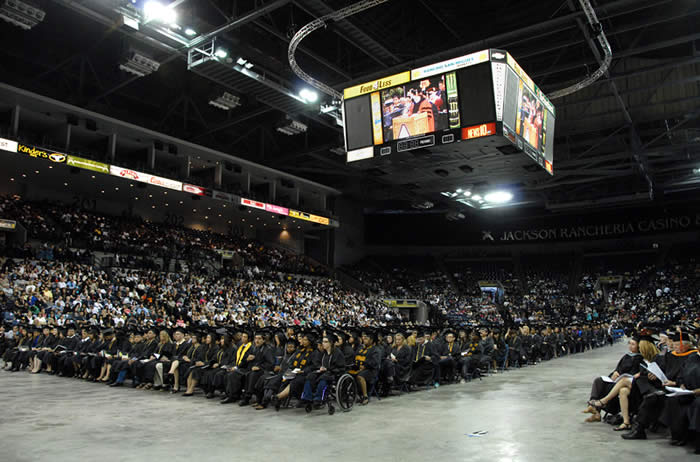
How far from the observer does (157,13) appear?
49.1 feet

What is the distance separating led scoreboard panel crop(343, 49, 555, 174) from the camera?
12.1m

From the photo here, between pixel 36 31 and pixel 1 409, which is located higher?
pixel 36 31

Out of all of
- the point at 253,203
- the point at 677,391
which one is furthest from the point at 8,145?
the point at 677,391

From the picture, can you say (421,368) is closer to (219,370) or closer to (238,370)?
(238,370)

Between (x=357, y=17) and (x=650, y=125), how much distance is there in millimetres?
17922

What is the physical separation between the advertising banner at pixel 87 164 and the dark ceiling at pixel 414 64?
128 inches

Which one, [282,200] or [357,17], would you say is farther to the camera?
[282,200]

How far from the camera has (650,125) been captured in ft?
88.8

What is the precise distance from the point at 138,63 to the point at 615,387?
64.3ft

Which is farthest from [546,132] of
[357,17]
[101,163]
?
[101,163]

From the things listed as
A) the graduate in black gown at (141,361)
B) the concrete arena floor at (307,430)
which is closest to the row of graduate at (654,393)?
the concrete arena floor at (307,430)

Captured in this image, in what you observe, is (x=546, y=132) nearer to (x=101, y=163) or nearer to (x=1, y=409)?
(x=1, y=409)

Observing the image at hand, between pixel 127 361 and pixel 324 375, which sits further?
pixel 127 361

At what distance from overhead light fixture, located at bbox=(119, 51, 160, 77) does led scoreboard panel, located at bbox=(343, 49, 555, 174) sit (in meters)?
10.3
